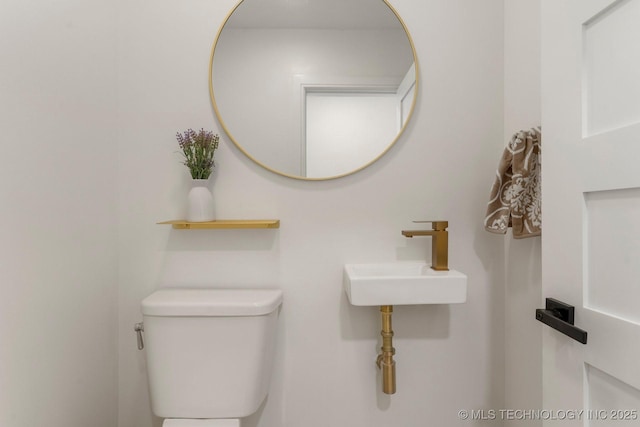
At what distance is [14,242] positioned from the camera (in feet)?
2.69

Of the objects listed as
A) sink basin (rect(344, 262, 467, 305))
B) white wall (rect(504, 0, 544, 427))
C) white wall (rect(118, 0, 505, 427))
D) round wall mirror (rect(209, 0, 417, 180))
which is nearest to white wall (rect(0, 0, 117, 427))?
white wall (rect(118, 0, 505, 427))

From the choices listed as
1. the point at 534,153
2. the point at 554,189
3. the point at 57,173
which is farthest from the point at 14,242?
the point at 534,153

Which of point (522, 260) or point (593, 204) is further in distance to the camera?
point (522, 260)

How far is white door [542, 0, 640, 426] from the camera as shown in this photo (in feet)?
2.04

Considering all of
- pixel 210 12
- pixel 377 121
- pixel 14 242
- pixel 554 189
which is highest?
pixel 210 12

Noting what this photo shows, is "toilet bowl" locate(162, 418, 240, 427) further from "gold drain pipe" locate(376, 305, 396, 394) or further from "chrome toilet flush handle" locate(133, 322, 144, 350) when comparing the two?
"gold drain pipe" locate(376, 305, 396, 394)

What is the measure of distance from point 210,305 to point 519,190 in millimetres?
931

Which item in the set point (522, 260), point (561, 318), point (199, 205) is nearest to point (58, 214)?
point (199, 205)

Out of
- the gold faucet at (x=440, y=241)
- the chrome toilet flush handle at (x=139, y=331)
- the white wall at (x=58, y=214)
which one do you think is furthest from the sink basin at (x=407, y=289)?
the white wall at (x=58, y=214)

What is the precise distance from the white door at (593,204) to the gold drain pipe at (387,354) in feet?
1.37

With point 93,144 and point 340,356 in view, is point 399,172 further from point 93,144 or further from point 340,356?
point 93,144

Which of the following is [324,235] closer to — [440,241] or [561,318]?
[440,241]

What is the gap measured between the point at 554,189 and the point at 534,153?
0.83 ft

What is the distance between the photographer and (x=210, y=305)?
1.05 m
